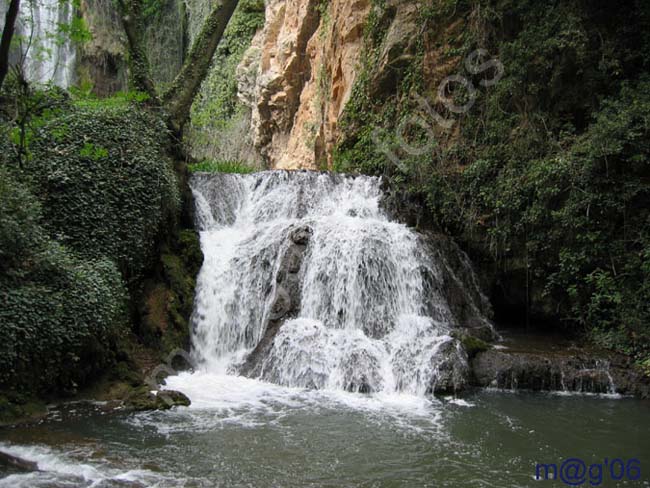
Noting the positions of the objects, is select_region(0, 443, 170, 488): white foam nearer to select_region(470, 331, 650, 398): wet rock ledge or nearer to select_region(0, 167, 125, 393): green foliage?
select_region(0, 167, 125, 393): green foliage

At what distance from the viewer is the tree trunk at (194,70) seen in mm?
11750

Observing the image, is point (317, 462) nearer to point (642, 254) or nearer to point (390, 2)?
point (642, 254)

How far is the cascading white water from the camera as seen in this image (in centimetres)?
815

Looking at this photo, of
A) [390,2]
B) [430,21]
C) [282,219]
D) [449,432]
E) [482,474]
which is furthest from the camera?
[390,2]

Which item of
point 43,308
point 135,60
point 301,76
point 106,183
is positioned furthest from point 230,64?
point 43,308

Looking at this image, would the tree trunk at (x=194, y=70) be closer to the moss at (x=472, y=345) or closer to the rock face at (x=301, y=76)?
the rock face at (x=301, y=76)

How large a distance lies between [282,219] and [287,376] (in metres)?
4.34

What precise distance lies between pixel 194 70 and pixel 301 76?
7718mm

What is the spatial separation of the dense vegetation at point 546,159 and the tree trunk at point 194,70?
175 inches

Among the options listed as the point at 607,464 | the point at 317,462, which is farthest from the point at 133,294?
the point at 607,464

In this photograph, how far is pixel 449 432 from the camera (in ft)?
20.3

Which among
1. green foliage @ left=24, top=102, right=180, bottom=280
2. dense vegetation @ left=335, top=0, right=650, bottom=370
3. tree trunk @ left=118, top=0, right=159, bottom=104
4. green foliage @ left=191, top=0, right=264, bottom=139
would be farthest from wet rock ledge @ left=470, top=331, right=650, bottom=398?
green foliage @ left=191, top=0, right=264, bottom=139

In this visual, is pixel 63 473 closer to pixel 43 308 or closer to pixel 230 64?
pixel 43 308

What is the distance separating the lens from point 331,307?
9320mm
